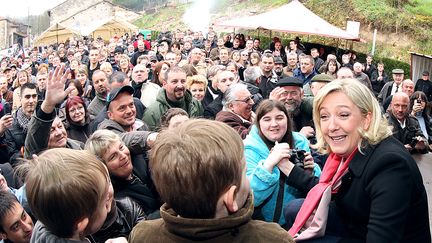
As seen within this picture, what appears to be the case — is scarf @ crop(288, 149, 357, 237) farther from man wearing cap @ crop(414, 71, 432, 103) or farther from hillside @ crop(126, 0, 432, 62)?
hillside @ crop(126, 0, 432, 62)

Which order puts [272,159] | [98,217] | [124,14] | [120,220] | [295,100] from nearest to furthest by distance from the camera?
[98,217], [120,220], [272,159], [295,100], [124,14]

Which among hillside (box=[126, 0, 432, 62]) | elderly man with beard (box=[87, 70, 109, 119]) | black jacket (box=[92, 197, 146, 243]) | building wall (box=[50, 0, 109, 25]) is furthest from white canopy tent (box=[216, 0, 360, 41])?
building wall (box=[50, 0, 109, 25])

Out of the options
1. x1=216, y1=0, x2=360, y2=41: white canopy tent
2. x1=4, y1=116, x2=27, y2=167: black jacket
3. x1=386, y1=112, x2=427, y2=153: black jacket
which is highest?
x1=216, y1=0, x2=360, y2=41: white canopy tent

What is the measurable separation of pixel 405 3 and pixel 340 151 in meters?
21.2

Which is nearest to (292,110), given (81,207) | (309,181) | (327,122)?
(309,181)

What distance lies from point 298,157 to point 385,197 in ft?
3.95

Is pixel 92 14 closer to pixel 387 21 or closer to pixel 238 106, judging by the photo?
pixel 387 21

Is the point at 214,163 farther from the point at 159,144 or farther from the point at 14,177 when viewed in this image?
the point at 14,177

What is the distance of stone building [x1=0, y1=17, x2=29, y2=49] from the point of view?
59.7 meters

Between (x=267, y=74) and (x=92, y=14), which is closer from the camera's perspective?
(x=267, y=74)

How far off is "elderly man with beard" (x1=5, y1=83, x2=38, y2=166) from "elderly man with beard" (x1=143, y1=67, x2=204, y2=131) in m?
1.32

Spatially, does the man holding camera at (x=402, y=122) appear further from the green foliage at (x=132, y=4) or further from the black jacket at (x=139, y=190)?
the green foliage at (x=132, y=4)

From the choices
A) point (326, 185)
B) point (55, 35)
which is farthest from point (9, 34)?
point (326, 185)

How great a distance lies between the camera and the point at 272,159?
2850 mm
